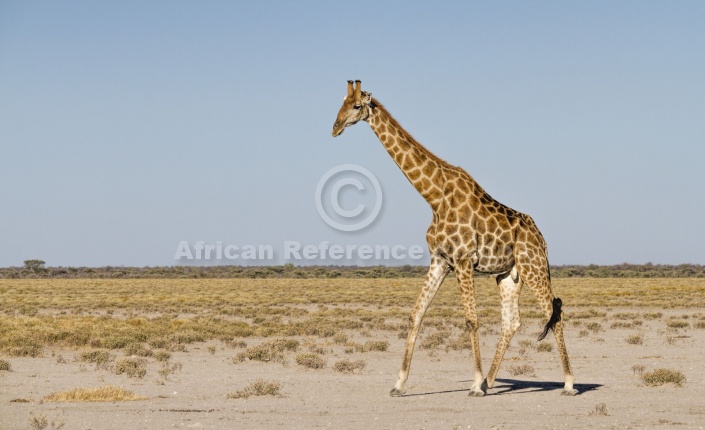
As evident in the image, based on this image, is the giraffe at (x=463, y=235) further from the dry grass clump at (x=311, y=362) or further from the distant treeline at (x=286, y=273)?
the distant treeline at (x=286, y=273)

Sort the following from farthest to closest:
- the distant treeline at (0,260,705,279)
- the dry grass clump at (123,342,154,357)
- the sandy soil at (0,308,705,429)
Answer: the distant treeline at (0,260,705,279), the dry grass clump at (123,342,154,357), the sandy soil at (0,308,705,429)

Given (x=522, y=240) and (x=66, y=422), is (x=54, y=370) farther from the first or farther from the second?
(x=522, y=240)

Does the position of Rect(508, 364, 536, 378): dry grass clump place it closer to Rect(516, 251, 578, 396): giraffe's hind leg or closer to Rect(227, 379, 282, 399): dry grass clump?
Rect(516, 251, 578, 396): giraffe's hind leg

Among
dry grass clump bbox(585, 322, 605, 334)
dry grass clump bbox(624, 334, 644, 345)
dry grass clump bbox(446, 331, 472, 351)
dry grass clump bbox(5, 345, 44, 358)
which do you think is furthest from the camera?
dry grass clump bbox(585, 322, 605, 334)

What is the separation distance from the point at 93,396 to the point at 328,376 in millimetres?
5029

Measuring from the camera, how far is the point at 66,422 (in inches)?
411

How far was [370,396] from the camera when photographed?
1295 cm

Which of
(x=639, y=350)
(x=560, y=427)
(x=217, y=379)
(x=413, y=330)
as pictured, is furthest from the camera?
(x=639, y=350)

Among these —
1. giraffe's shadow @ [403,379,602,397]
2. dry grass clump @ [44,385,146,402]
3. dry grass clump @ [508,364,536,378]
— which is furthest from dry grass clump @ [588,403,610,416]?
dry grass clump @ [44,385,146,402]

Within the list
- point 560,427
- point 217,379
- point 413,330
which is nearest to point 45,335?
point 217,379

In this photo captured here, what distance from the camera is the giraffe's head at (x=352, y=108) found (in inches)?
476

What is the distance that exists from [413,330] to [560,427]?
110 inches

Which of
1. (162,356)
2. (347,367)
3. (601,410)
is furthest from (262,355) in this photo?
(601,410)

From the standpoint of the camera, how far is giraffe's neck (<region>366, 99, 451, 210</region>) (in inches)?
491
